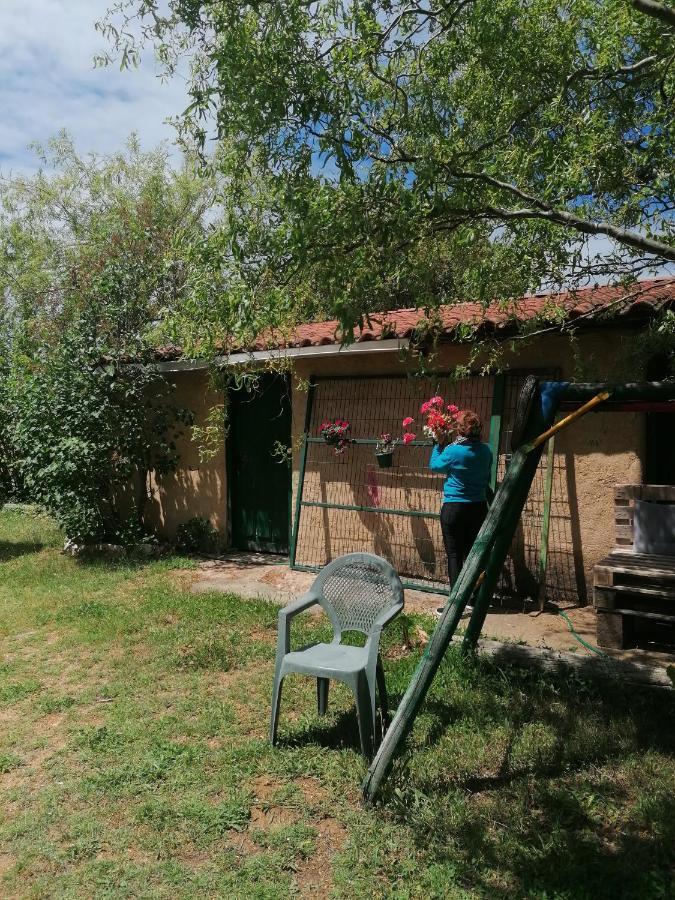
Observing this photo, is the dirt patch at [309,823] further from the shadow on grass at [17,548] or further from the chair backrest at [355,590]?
the shadow on grass at [17,548]

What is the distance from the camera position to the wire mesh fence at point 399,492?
675cm

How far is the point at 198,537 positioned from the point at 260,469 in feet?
4.23

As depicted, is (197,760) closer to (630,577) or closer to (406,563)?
(630,577)

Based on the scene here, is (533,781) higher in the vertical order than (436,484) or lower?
lower

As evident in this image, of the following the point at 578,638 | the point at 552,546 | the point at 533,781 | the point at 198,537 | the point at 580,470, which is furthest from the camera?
the point at 198,537

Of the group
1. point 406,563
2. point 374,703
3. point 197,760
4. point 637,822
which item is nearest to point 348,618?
point 374,703

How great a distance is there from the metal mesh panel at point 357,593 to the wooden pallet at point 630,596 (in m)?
1.85

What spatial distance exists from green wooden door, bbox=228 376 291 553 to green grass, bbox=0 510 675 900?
3.70 metres

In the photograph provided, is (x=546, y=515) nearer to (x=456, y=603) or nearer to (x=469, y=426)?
(x=469, y=426)

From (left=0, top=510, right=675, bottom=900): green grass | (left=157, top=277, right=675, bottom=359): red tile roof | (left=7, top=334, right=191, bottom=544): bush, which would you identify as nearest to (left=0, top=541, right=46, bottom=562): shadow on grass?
(left=7, top=334, right=191, bottom=544): bush

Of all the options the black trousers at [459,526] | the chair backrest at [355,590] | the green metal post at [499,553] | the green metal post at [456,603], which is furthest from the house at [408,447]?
the green metal post at [456,603]

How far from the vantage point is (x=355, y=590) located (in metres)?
4.26

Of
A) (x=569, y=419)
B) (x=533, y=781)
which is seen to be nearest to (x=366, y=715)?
(x=533, y=781)

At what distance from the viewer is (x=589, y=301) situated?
609cm
